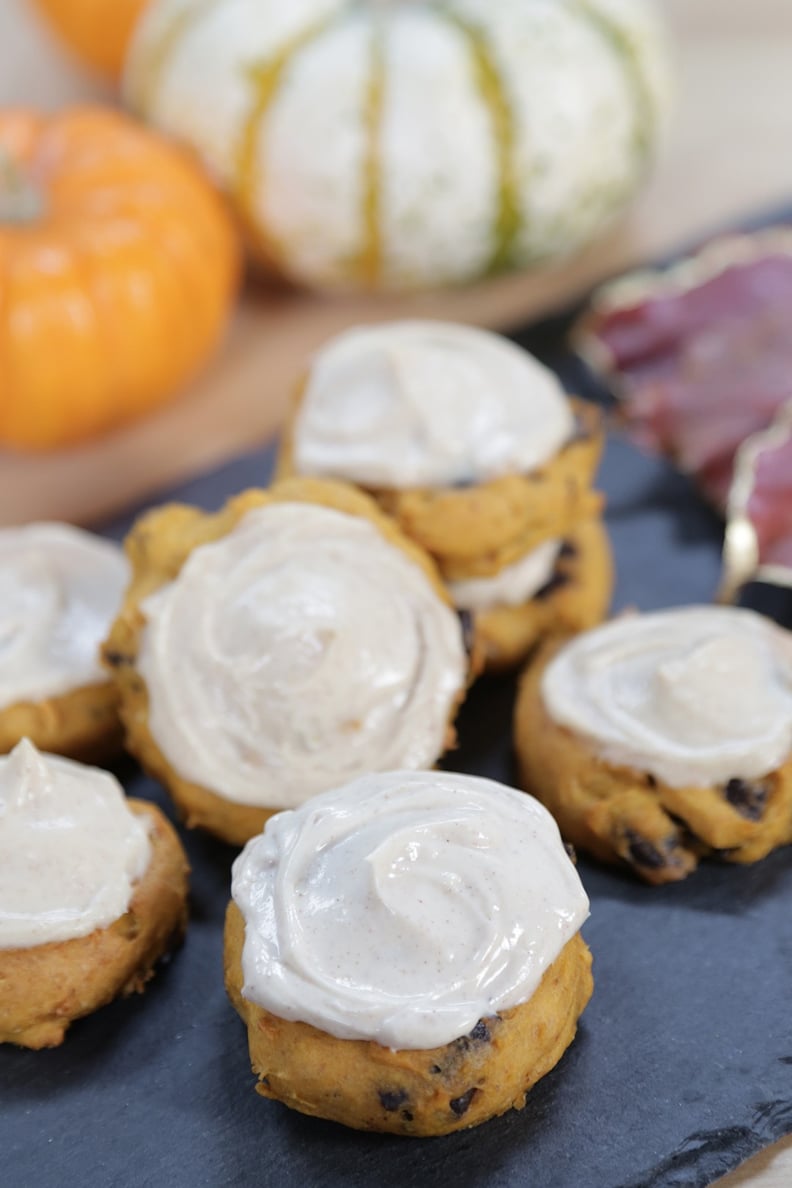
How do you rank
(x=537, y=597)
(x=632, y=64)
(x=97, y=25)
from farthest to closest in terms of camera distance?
(x=97, y=25), (x=632, y=64), (x=537, y=597)

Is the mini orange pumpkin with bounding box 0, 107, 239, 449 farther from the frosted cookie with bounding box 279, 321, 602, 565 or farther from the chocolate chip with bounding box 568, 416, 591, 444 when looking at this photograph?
the chocolate chip with bounding box 568, 416, 591, 444

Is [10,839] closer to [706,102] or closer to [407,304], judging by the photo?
[407,304]

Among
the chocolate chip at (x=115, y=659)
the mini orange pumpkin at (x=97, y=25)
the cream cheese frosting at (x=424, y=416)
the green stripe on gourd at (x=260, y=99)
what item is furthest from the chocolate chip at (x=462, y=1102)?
the mini orange pumpkin at (x=97, y=25)

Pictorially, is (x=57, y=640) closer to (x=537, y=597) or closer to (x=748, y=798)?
(x=537, y=597)

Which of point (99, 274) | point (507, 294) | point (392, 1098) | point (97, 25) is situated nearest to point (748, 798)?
point (392, 1098)

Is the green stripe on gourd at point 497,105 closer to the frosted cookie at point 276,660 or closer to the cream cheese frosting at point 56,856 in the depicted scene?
the frosted cookie at point 276,660

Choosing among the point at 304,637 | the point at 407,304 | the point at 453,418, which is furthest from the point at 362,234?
the point at 304,637
